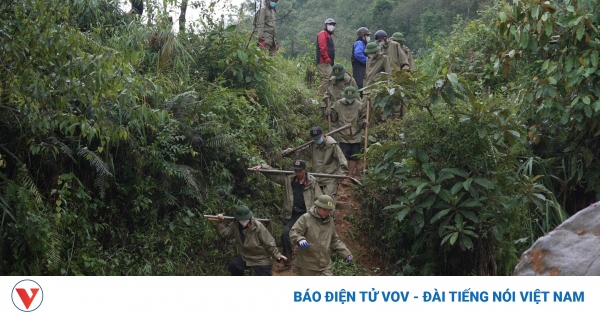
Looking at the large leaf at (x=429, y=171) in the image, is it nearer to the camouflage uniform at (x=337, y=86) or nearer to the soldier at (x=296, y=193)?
the soldier at (x=296, y=193)

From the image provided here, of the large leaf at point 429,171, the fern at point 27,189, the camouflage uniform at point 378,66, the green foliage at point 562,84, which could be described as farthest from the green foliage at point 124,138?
the green foliage at point 562,84

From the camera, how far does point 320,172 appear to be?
11.4 metres

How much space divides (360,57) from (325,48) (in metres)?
0.73

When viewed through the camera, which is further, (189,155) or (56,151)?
(189,155)

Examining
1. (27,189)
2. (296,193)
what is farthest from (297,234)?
(27,189)

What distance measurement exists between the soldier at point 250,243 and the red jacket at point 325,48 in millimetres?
6488

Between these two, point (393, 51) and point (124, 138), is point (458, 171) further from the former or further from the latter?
point (393, 51)

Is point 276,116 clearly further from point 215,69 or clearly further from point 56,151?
point 56,151

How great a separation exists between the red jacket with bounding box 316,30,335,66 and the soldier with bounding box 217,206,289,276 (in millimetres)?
6488

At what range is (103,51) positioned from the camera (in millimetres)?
8688

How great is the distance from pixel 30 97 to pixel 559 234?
5096mm

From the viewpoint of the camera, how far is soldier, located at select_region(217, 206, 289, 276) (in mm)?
9453

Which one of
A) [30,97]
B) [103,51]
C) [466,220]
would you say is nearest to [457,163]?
[466,220]
